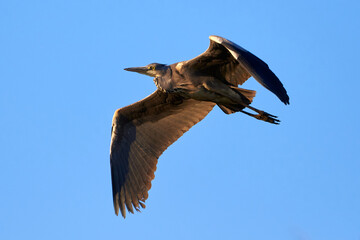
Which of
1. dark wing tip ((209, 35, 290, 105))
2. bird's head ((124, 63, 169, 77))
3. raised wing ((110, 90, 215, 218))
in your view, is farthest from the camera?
raised wing ((110, 90, 215, 218))

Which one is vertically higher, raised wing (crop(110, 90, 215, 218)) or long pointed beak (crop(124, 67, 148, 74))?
long pointed beak (crop(124, 67, 148, 74))

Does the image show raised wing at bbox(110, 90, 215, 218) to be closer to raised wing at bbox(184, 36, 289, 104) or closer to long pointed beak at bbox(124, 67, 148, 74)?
long pointed beak at bbox(124, 67, 148, 74)

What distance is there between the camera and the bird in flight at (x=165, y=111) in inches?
457

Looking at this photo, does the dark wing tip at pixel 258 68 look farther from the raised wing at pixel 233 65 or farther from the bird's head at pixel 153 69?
the bird's head at pixel 153 69

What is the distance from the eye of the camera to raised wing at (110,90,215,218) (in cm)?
1278

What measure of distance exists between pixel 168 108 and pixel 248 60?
3.34 metres

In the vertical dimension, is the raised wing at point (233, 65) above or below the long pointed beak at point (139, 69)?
below

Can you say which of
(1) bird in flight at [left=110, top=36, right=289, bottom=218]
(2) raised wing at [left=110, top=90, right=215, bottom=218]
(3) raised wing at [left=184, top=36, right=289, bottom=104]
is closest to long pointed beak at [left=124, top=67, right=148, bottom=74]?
(1) bird in flight at [left=110, top=36, right=289, bottom=218]

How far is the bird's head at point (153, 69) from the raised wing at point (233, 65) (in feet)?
1.78

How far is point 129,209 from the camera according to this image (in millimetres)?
12664

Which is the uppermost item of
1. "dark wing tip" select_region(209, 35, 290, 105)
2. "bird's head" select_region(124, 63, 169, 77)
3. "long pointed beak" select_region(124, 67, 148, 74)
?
"long pointed beak" select_region(124, 67, 148, 74)

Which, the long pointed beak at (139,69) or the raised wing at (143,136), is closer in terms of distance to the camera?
the long pointed beak at (139,69)

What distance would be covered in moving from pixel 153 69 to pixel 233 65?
1.48 m

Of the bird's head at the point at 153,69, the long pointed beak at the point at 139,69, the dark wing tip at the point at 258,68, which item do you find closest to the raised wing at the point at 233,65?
the dark wing tip at the point at 258,68
